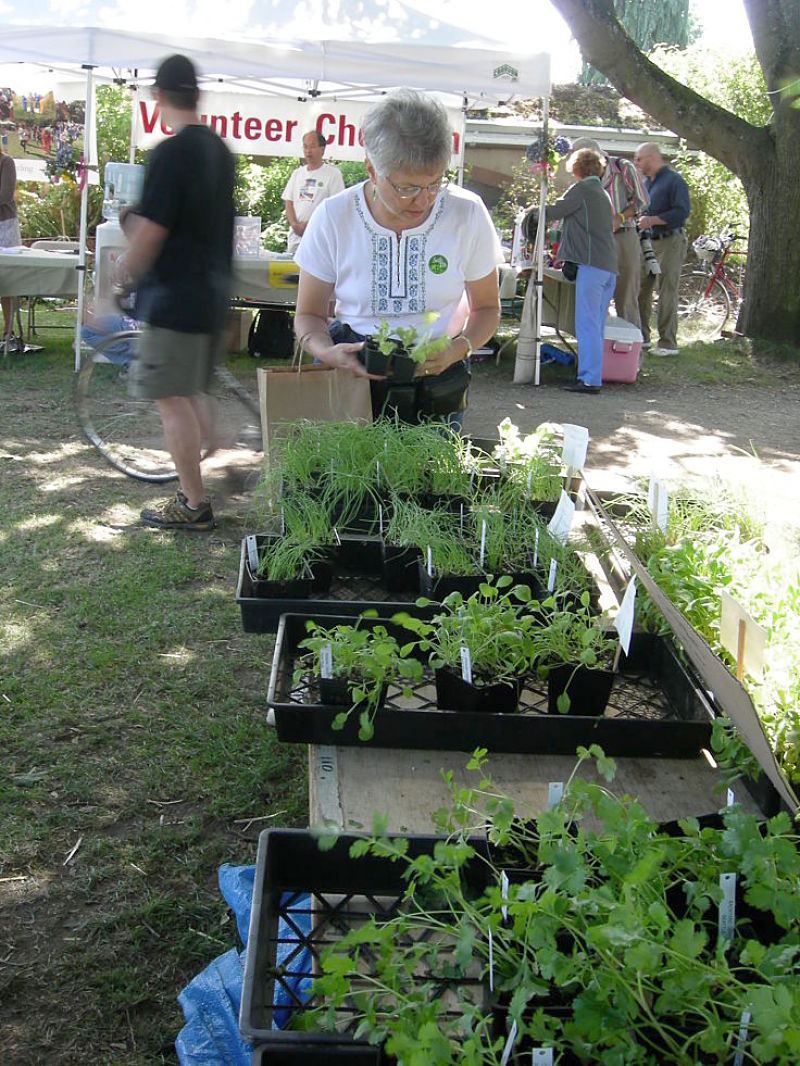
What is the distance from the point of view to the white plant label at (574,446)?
8.03 ft

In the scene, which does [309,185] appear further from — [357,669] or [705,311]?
[357,669]

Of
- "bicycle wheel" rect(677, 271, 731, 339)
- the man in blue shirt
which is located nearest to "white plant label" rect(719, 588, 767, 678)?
the man in blue shirt

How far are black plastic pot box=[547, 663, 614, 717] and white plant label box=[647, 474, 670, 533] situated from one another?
24.8 inches

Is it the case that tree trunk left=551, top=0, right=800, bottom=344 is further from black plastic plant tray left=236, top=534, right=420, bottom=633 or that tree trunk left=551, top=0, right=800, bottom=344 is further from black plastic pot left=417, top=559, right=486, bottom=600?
black plastic pot left=417, top=559, right=486, bottom=600

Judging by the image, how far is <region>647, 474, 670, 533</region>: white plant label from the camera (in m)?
2.13

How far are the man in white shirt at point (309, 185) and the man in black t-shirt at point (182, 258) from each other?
4682 mm

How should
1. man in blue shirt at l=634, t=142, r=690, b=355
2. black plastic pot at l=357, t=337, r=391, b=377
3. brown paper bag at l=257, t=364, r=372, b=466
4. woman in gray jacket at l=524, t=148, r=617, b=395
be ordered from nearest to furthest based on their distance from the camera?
black plastic pot at l=357, t=337, r=391, b=377 < brown paper bag at l=257, t=364, r=372, b=466 < woman in gray jacket at l=524, t=148, r=617, b=395 < man in blue shirt at l=634, t=142, r=690, b=355

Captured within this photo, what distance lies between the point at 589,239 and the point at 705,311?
530 centimetres

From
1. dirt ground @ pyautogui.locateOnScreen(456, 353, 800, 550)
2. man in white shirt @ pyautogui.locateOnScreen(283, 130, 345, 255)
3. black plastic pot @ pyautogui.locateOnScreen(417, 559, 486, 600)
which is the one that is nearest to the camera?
black plastic pot @ pyautogui.locateOnScreen(417, 559, 486, 600)

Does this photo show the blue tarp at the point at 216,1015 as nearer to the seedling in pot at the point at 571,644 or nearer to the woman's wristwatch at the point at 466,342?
the seedling in pot at the point at 571,644

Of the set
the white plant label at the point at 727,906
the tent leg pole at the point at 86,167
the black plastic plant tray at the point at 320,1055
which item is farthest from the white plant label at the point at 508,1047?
the tent leg pole at the point at 86,167

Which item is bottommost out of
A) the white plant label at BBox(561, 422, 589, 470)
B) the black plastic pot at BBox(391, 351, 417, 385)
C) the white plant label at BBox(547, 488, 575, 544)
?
the white plant label at BBox(547, 488, 575, 544)

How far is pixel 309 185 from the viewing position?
8508 mm

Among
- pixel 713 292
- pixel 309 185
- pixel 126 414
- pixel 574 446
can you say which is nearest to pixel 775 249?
pixel 713 292
